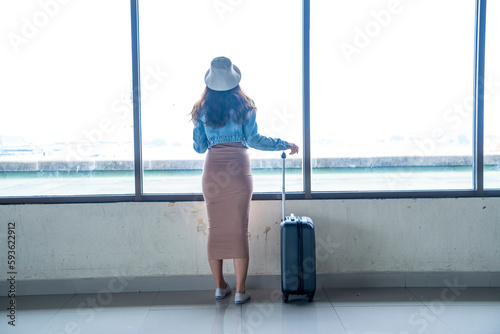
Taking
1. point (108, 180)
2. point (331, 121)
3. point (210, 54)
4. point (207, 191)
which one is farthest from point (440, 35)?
point (108, 180)

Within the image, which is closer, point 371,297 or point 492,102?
point 371,297

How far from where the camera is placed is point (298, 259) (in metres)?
2.76

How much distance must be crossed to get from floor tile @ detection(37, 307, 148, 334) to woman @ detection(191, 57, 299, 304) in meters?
0.61

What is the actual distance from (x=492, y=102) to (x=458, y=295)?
4.72 feet

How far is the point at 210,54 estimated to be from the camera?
10.4 ft

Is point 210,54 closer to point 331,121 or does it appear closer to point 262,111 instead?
point 262,111

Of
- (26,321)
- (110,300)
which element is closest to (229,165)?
(110,300)

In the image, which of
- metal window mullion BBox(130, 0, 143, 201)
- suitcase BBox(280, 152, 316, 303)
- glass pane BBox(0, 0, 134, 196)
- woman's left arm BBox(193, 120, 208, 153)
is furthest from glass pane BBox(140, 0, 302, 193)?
suitcase BBox(280, 152, 316, 303)

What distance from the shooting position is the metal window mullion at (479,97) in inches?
122

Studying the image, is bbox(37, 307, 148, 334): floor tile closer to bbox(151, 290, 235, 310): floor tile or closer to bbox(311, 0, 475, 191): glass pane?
bbox(151, 290, 235, 310): floor tile

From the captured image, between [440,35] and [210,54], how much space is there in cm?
173

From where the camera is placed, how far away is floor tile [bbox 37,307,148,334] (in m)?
2.41

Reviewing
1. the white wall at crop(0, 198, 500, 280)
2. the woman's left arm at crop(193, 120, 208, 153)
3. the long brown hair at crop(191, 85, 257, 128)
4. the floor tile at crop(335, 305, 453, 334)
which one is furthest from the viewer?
the white wall at crop(0, 198, 500, 280)

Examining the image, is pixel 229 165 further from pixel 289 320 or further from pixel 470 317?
pixel 470 317
